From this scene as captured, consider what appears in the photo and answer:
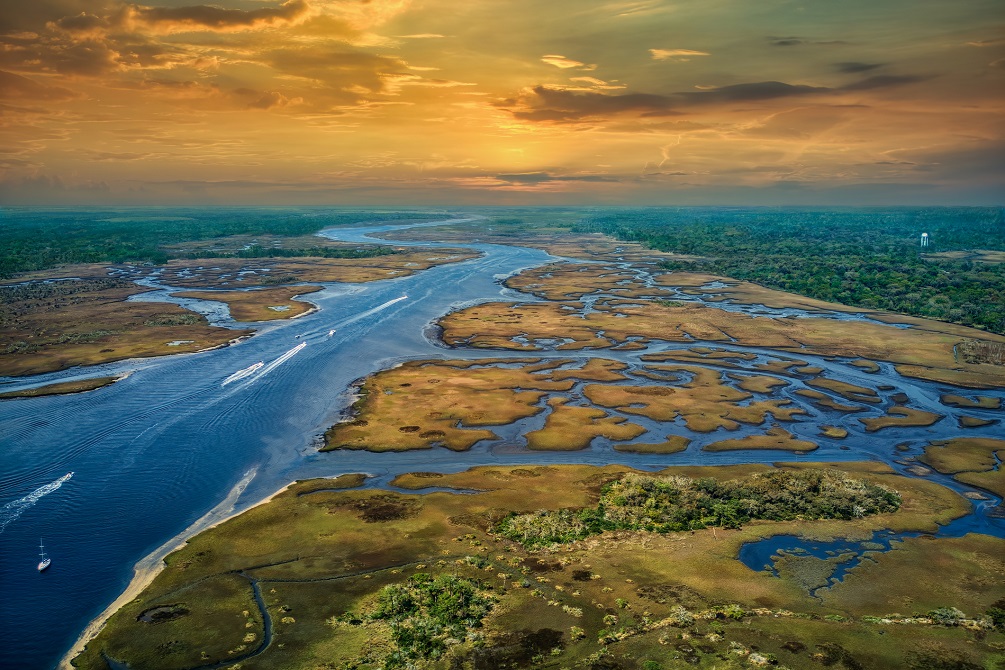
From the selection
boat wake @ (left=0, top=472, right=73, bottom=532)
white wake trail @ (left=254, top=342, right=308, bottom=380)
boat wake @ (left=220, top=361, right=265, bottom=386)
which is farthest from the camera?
white wake trail @ (left=254, top=342, right=308, bottom=380)

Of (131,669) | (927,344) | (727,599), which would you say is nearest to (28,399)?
(131,669)

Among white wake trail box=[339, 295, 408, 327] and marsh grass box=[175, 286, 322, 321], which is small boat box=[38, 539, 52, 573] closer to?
white wake trail box=[339, 295, 408, 327]

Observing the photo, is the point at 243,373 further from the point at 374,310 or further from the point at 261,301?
the point at 261,301

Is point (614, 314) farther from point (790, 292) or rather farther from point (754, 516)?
point (754, 516)

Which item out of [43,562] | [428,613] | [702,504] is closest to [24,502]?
[43,562]

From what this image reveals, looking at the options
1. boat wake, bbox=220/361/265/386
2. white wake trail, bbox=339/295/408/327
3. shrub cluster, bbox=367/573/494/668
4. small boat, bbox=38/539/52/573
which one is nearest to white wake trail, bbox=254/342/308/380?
boat wake, bbox=220/361/265/386

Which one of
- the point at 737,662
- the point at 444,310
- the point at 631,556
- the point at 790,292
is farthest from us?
the point at 790,292
